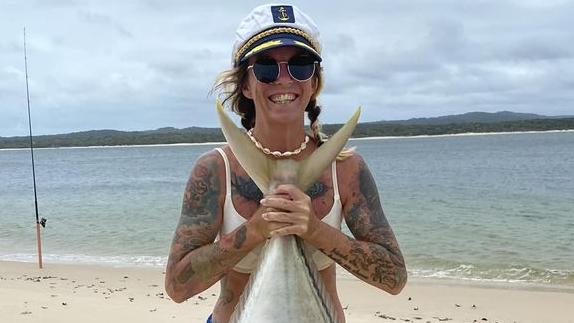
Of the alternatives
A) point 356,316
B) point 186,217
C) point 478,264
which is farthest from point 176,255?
point 478,264

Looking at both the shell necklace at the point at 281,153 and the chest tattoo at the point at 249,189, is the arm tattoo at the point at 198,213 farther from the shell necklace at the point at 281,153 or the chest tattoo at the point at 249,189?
the shell necklace at the point at 281,153

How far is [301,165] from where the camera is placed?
2.02 metres

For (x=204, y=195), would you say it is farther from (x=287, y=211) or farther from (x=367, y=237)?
(x=367, y=237)

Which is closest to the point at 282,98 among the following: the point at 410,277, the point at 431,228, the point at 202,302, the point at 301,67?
the point at 301,67

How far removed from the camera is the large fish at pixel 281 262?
6.41 ft

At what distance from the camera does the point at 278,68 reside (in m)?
2.18

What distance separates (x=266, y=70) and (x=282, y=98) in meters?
0.11

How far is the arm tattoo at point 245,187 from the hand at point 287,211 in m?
0.32

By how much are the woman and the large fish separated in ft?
0.25

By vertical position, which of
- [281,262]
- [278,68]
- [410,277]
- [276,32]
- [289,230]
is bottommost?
[410,277]

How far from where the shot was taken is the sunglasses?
2.18m

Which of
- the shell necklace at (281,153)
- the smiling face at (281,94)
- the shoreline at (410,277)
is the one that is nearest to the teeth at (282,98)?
the smiling face at (281,94)

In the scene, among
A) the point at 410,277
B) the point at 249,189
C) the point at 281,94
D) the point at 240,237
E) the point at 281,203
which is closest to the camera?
the point at 281,203

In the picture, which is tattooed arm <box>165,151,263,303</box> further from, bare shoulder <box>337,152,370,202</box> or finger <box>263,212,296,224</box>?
bare shoulder <box>337,152,370,202</box>
